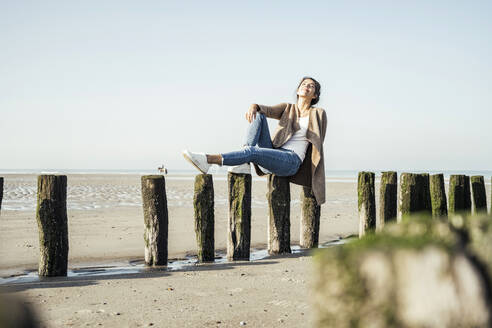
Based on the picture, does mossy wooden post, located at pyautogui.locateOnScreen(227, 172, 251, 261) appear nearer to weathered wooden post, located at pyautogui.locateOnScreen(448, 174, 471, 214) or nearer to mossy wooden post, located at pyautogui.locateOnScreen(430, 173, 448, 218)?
mossy wooden post, located at pyautogui.locateOnScreen(430, 173, 448, 218)

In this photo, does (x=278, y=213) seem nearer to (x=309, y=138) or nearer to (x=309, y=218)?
(x=309, y=218)

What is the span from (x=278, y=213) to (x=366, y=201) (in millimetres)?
1424

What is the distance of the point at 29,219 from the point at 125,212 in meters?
2.45

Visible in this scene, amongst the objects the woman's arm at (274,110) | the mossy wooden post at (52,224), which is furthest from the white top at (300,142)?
the mossy wooden post at (52,224)

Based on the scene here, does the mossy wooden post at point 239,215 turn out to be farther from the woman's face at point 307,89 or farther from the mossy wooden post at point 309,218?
the woman's face at point 307,89

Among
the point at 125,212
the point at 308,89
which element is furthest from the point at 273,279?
the point at 125,212

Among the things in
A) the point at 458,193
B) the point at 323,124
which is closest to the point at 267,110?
the point at 323,124

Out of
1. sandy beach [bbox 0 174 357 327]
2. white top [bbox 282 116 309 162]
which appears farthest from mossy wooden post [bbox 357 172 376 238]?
sandy beach [bbox 0 174 357 327]

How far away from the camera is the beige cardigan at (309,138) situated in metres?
6.59

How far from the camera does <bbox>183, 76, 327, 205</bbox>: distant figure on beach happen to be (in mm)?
6188

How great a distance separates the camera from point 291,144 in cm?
670

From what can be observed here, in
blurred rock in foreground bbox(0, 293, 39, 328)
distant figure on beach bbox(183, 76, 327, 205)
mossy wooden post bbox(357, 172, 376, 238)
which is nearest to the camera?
blurred rock in foreground bbox(0, 293, 39, 328)

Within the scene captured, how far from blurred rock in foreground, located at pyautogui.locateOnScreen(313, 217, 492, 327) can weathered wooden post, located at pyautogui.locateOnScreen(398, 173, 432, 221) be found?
5.63m

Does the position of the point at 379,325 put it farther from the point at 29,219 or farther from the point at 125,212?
the point at 125,212
